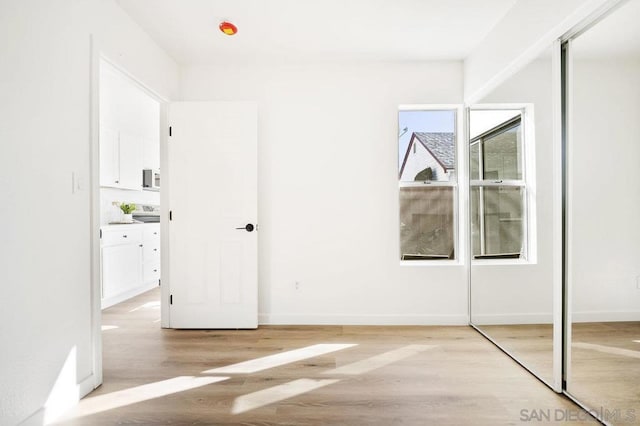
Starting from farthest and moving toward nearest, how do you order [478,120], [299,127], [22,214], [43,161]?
[299,127] → [478,120] → [43,161] → [22,214]

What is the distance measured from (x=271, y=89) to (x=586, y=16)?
2.52 m

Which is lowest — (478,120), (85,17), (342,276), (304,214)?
(342,276)

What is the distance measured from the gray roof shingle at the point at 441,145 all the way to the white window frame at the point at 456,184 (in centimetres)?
5

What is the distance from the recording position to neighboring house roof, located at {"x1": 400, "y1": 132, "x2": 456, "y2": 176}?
3451 millimetres

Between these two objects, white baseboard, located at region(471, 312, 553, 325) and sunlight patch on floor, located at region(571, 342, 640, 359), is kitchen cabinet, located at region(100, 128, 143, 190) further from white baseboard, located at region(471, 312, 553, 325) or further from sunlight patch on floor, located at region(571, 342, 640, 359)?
sunlight patch on floor, located at region(571, 342, 640, 359)

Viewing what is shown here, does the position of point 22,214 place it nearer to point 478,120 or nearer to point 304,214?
point 304,214

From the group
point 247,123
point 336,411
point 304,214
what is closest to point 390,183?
point 304,214

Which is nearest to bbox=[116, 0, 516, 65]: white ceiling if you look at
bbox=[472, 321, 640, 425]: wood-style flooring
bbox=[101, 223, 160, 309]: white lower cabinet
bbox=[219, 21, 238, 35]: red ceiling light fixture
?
bbox=[219, 21, 238, 35]: red ceiling light fixture

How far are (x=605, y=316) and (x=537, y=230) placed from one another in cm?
68

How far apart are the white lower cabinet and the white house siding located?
3.62 meters

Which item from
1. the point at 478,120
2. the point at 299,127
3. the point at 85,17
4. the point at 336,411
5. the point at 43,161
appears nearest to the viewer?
the point at 43,161

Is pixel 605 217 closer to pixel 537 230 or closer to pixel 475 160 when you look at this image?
pixel 537 230

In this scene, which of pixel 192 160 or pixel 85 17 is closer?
pixel 85 17

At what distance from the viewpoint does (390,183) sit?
3389 mm
